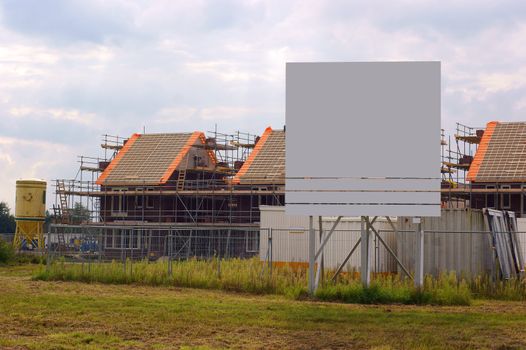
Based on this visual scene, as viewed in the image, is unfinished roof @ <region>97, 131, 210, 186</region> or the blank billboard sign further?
unfinished roof @ <region>97, 131, 210, 186</region>

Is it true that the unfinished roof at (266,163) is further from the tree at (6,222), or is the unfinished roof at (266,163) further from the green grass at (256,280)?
the tree at (6,222)

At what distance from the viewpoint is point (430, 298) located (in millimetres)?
24594

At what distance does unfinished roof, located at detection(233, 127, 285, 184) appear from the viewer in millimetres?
62469

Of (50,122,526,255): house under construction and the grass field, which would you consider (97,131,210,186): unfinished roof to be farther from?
the grass field

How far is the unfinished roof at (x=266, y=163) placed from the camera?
62.5 metres

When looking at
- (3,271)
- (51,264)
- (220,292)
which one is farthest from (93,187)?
(220,292)

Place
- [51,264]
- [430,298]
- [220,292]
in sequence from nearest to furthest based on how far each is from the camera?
1. [430,298]
2. [220,292]
3. [51,264]

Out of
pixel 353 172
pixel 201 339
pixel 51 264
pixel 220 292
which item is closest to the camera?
pixel 201 339

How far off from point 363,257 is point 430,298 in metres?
2.08

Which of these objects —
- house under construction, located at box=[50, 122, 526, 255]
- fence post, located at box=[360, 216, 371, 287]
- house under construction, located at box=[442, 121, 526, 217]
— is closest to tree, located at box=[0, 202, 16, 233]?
house under construction, located at box=[50, 122, 526, 255]

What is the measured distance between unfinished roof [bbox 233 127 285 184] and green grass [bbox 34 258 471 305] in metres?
27.8

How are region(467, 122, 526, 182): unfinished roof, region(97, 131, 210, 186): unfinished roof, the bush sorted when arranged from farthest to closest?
region(97, 131, 210, 186): unfinished roof → region(467, 122, 526, 182): unfinished roof → the bush

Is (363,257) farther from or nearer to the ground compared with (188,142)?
nearer to the ground

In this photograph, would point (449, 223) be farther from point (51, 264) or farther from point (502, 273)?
point (51, 264)
